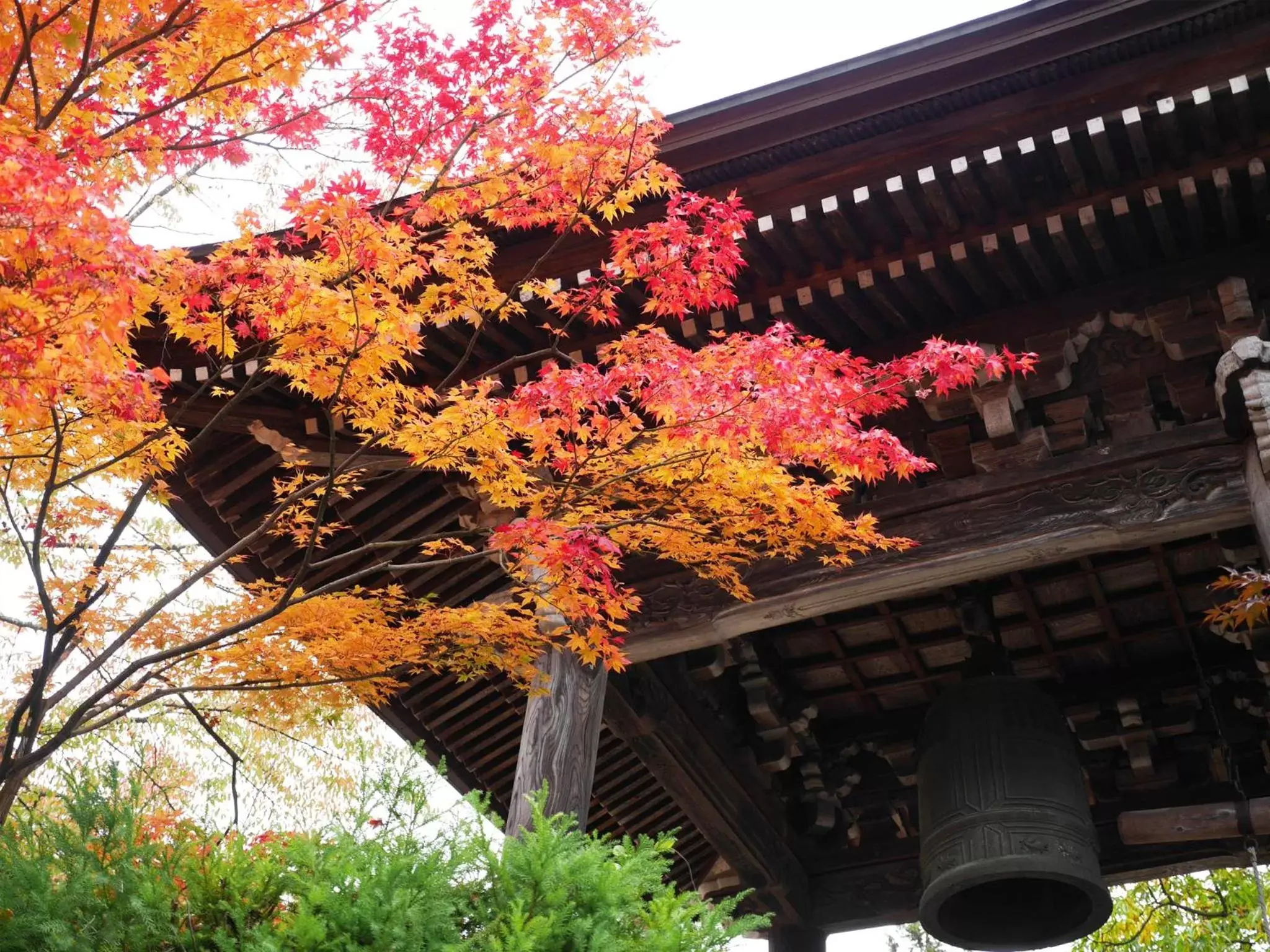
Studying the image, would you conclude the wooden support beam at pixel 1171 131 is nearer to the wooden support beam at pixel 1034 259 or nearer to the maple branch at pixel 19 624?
the wooden support beam at pixel 1034 259

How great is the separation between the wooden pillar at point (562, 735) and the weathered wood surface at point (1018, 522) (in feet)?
1.70

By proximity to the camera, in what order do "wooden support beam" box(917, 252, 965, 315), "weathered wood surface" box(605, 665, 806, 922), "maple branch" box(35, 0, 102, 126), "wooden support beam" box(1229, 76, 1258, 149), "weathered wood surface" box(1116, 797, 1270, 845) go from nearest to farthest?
"maple branch" box(35, 0, 102, 126), "wooden support beam" box(1229, 76, 1258, 149), "wooden support beam" box(917, 252, 965, 315), "weathered wood surface" box(1116, 797, 1270, 845), "weathered wood surface" box(605, 665, 806, 922)

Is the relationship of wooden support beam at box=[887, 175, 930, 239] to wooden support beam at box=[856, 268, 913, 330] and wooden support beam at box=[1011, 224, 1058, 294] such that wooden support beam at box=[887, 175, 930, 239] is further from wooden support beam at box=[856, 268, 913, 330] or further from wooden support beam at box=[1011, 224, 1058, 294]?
wooden support beam at box=[1011, 224, 1058, 294]

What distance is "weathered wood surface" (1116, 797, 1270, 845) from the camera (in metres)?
7.93

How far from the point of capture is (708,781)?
28.8ft

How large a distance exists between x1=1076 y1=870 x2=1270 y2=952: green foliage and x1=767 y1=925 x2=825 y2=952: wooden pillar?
5847mm

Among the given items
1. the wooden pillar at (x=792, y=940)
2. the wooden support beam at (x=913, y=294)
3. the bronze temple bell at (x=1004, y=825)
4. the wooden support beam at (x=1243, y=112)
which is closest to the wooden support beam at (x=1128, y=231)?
the wooden support beam at (x=1243, y=112)

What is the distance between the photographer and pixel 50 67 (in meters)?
5.38

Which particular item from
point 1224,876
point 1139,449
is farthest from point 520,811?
point 1224,876

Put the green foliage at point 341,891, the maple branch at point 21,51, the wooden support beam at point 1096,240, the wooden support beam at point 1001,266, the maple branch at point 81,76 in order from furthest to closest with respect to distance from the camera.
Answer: the wooden support beam at point 1001,266
the wooden support beam at point 1096,240
the maple branch at point 81,76
the maple branch at point 21,51
the green foliage at point 341,891

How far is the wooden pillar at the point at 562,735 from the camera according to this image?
6.56 m

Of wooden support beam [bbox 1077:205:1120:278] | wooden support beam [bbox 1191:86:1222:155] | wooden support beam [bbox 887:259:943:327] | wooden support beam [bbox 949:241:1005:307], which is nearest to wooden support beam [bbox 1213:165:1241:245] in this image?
wooden support beam [bbox 1191:86:1222:155]

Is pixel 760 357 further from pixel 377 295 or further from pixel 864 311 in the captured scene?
pixel 377 295

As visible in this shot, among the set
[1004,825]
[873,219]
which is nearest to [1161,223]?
[873,219]
